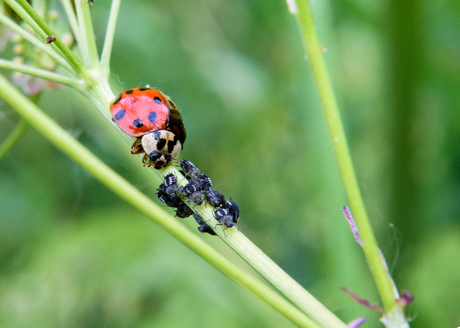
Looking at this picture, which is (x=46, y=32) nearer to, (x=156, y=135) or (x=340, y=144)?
(x=156, y=135)

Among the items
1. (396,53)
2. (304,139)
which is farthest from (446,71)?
(304,139)

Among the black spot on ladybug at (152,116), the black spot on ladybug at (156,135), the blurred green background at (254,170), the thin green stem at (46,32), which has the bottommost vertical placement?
the thin green stem at (46,32)

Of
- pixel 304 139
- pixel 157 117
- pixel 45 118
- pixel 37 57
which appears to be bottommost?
pixel 45 118

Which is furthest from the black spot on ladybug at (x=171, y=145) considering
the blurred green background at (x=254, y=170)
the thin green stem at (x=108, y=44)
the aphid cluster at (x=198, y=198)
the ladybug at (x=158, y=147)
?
the blurred green background at (x=254, y=170)

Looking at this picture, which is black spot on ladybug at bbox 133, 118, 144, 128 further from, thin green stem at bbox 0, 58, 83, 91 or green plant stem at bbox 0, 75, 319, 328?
green plant stem at bbox 0, 75, 319, 328

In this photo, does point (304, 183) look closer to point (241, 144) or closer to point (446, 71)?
point (241, 144)

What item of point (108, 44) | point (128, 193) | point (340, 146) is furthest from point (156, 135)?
point (340, 146)

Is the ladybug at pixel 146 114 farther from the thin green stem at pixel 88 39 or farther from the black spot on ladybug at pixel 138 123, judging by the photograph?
the thin green stem at pixel 88 39
